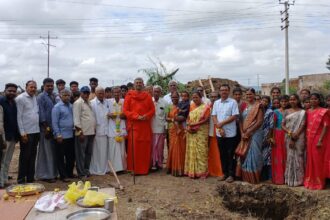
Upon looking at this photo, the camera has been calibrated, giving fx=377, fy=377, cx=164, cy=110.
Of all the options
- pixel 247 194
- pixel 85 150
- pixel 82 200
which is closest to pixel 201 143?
pixel 247 194

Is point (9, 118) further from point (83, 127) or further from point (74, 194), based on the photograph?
point (74, 194)

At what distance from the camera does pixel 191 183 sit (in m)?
6.99

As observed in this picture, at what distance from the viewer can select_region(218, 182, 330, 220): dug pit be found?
611 cm

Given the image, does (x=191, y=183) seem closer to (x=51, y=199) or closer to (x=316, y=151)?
(x=316, y=151)

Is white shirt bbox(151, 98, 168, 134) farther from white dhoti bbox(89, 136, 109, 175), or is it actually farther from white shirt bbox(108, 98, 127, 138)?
white dhoti bbox(89, 136, 109, 175)

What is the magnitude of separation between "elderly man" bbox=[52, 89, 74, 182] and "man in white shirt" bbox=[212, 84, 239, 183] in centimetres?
272

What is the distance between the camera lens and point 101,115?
25.1 feet

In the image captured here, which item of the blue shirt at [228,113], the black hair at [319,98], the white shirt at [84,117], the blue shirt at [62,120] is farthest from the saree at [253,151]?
the blue shirt at [62,120]

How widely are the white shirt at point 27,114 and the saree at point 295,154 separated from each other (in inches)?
171

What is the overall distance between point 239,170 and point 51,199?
4382 mm

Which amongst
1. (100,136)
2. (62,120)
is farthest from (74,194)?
(100,136)

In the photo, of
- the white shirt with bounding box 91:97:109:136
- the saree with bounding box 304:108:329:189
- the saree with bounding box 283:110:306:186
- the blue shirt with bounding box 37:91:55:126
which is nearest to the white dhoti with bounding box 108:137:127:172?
the white shirt with bounding box 91:97:109:136

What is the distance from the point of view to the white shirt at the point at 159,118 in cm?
792

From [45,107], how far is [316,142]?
15.6 feet
